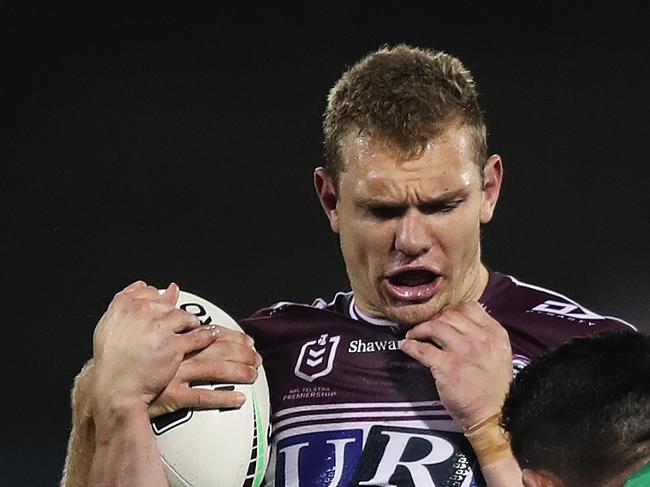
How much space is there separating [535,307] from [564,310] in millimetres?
43

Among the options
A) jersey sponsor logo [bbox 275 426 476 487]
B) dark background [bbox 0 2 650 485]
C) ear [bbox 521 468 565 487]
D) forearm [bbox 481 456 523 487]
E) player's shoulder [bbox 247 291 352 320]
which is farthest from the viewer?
dark background [bbox 0 2 650 485]

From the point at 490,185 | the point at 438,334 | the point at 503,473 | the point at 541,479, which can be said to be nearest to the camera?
the point at 541,479

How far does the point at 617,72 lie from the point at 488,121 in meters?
0.34

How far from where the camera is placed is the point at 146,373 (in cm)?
179

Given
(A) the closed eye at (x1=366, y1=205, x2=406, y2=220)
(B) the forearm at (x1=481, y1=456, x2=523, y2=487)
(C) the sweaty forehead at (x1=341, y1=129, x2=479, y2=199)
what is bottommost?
(B) the forearm at (x1=481, y1=456, x2=523, y2=487)

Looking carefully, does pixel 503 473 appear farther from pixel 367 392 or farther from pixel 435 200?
pixel 435 200

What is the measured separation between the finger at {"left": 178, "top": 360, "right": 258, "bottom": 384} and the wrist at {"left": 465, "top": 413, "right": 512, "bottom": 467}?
1.05 feet

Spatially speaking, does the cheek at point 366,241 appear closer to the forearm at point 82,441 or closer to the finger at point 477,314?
the finger at point 477,314

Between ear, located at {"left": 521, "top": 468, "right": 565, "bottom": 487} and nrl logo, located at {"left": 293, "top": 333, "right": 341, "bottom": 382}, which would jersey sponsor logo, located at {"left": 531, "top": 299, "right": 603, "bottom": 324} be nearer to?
nrl logo, located at {"left": 293, "top": 333, "right": 341, "bottom": 382}

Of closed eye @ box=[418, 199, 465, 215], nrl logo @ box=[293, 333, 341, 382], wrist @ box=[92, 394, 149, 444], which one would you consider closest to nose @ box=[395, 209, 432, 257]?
closed eye @ box=[418, 199, 465, 215]

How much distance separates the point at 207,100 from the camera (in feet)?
10.9

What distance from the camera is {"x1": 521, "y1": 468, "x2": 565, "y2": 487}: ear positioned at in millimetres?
1178

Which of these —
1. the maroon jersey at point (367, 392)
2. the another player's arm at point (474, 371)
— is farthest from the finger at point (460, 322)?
the maroon jersey at point (367, 392)

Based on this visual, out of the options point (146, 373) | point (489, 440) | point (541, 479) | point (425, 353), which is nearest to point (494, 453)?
point (489, 440)
